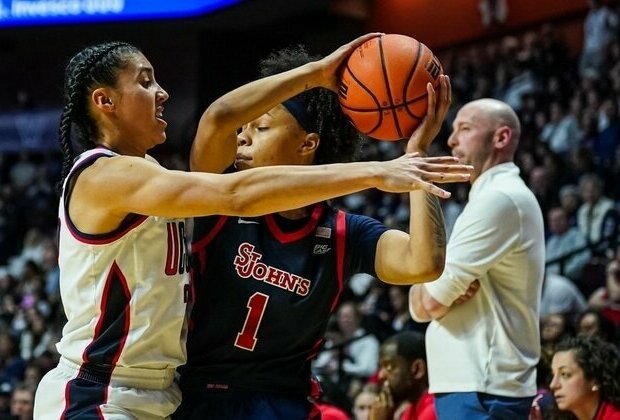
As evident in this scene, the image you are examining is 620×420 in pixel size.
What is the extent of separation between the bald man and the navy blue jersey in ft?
2.49

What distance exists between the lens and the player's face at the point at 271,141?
3754mm

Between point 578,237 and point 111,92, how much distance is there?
6782 mm

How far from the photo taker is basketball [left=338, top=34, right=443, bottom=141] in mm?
3551

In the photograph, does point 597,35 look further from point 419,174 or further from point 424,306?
point 419,174

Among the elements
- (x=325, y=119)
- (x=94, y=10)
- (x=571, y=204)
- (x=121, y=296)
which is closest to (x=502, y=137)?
(x=325, y=119)

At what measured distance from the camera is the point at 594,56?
13.9 meters

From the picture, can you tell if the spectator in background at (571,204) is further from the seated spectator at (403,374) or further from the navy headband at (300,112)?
the navy headband at (300,112)

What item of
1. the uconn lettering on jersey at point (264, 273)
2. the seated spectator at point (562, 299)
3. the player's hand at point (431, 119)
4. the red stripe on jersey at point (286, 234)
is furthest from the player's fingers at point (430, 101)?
the seated spectator at point (562, 299)

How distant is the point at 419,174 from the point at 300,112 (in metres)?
0.98

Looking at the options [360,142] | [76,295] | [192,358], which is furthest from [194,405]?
[360,142]

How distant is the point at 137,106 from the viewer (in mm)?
3391

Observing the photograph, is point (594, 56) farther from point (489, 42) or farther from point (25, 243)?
point (25, 243)

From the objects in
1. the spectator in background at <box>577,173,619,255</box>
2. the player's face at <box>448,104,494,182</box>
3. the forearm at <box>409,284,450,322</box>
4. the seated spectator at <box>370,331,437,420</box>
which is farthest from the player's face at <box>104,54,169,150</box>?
the spectator in background at <box>577,173,619,255</box>

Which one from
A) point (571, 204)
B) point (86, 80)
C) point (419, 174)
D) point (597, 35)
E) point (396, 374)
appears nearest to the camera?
point (419, 174)
